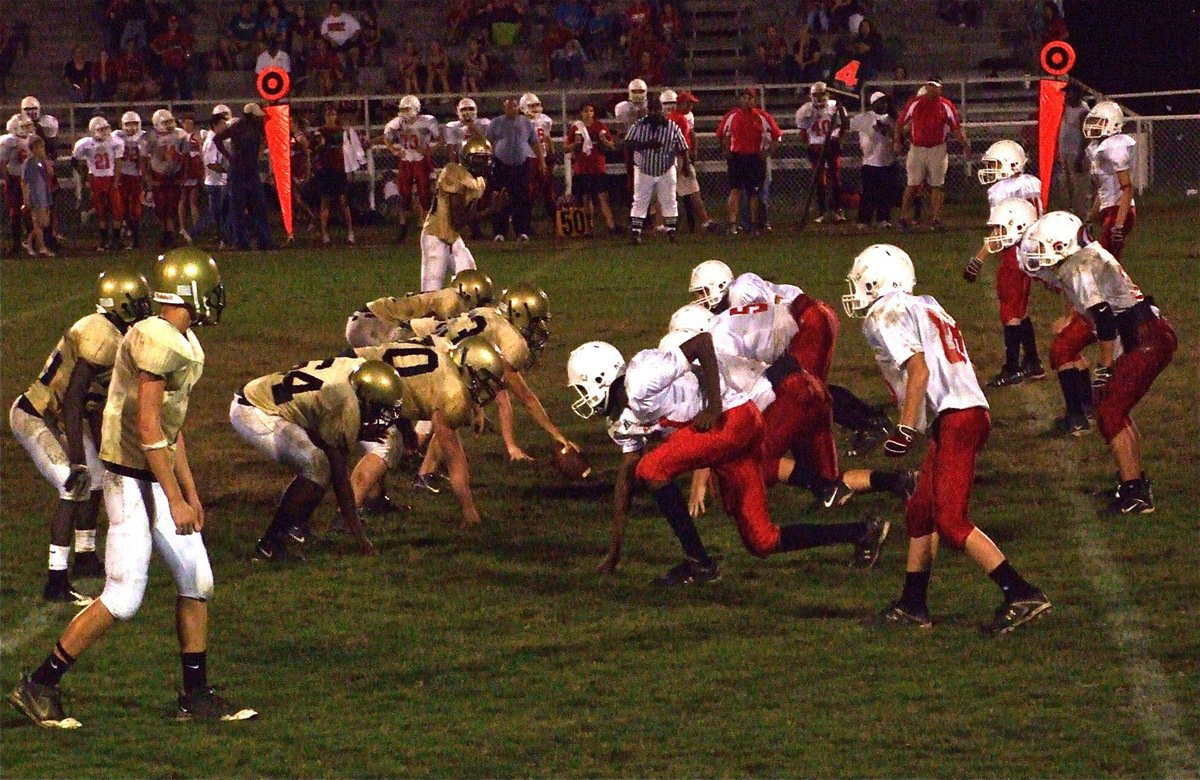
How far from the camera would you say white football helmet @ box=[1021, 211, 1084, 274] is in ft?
30.4

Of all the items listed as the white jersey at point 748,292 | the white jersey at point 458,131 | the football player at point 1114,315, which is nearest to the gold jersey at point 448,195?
the white jersey at point 748,292

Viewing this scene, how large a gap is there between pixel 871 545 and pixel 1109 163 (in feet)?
19.4

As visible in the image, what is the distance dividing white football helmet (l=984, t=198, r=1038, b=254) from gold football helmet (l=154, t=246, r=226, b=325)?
5.49 meters

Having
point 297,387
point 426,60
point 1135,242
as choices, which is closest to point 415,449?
point 297,387

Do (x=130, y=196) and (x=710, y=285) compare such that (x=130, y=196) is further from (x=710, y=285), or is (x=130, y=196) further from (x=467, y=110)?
(x=710, y=285)

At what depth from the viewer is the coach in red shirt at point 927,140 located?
21.3 meters

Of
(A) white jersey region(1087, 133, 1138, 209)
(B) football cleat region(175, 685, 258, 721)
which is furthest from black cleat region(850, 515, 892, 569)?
(A) white jersey region(1087, 133, 1138, 209)

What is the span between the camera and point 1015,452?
11.0 meters

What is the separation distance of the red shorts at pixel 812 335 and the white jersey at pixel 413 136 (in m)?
13.2

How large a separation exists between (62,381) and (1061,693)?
175 inches

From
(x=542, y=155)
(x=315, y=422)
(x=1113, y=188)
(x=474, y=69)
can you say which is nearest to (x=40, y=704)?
(x=315, y=422)

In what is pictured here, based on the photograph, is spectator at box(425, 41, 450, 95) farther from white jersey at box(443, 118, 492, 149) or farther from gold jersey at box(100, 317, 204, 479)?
gold jersey at box(100, 317, 204, 479)

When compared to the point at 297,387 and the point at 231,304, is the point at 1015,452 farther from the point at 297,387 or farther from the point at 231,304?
the point at 231,304

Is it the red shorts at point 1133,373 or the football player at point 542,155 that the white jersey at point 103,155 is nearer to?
the football player at point 542,155
